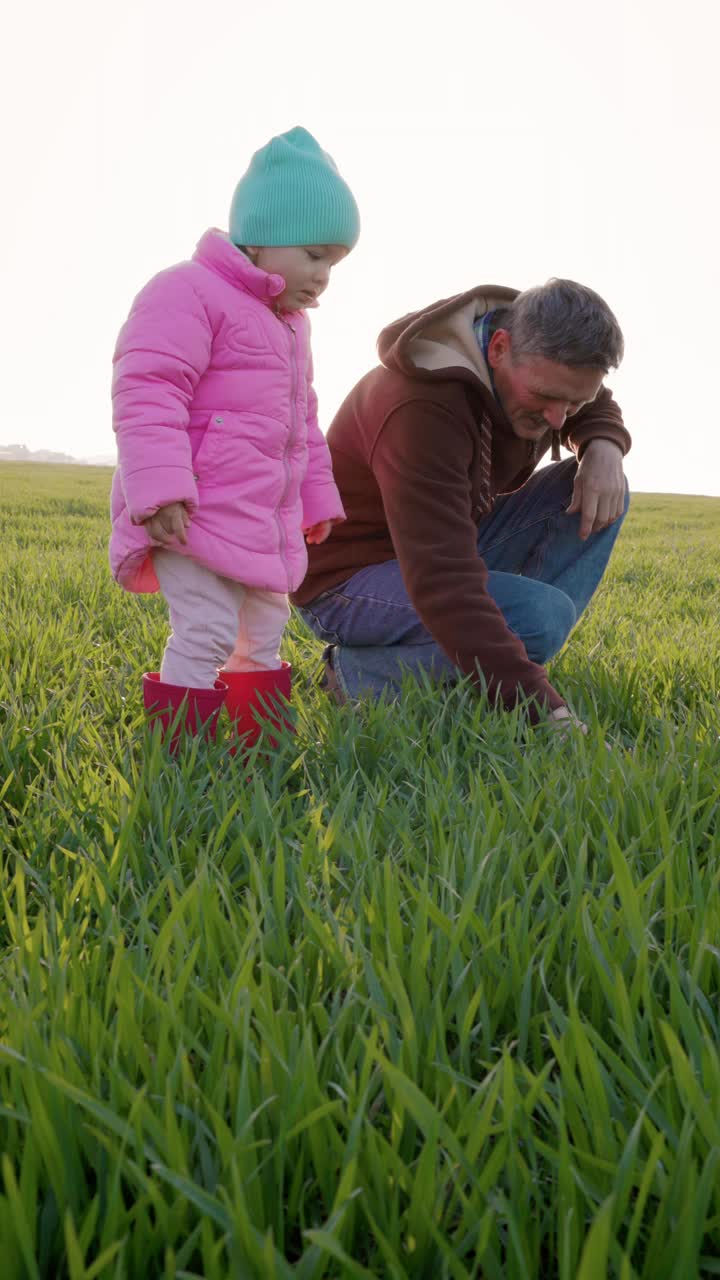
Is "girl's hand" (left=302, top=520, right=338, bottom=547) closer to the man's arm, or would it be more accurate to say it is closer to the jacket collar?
the jacket collar

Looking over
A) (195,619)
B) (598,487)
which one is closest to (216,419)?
(195,619)

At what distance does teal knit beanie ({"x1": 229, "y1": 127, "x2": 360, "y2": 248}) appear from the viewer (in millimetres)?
2191

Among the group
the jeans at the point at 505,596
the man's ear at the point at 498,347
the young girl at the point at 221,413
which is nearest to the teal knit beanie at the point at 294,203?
the young girl at the point at 221,413

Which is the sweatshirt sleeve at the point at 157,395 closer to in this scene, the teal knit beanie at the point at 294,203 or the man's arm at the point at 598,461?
the teal knit beanie at the point at 294,203

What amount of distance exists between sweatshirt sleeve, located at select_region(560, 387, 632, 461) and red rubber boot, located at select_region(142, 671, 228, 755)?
4.56 feet

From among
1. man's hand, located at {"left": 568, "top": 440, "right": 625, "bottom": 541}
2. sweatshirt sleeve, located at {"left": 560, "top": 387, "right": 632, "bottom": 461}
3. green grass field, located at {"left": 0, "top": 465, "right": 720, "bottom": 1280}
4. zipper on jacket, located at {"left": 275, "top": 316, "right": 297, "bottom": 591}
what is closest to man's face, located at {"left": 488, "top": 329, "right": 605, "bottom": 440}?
man's hand, located at {"left": 568, "top": 440, "right": 625, "bottom": 541}

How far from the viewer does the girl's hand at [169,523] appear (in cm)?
212

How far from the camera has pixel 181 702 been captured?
6.96 ft

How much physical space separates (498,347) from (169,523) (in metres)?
0.93

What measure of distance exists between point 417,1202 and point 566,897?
0.68m

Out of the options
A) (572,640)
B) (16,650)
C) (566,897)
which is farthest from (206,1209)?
(572,640)

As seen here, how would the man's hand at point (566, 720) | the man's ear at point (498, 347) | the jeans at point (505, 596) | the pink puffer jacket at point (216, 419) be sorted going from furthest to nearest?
the jeans at point (505, 596) → the man's ear at point (498, 347) → the pink puffer jacket at point (216, 419) → the man's hand at point (566, 720)

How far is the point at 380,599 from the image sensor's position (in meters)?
2.75

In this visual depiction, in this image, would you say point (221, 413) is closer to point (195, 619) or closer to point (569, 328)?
point (195, 619)
